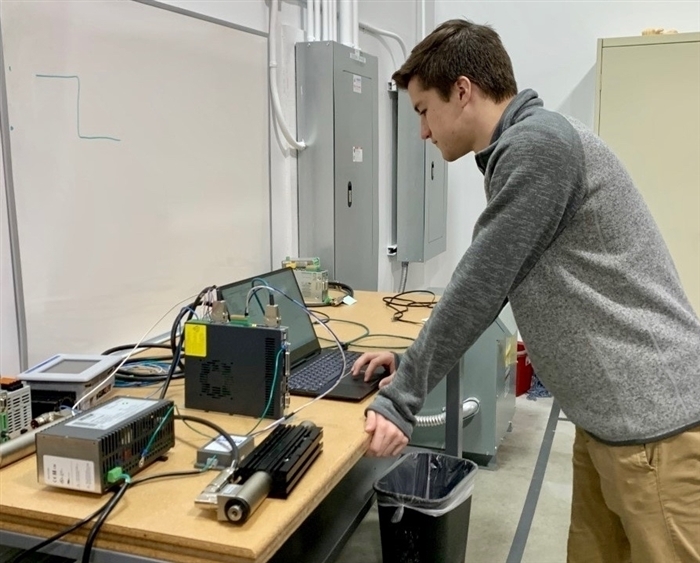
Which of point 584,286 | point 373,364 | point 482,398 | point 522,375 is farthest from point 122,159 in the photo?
point 522,375

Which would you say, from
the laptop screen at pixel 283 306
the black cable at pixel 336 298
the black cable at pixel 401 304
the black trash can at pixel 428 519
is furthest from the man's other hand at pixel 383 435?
the black cable at pixel 336 298

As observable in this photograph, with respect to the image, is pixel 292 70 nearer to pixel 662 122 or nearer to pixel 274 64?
pixel 274 64

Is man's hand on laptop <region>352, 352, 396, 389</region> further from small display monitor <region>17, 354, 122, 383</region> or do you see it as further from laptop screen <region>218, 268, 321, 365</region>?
small display monitor <region>17, 354, 122, 383</region>

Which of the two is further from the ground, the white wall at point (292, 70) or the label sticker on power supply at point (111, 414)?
the white wall at point (292, 70)

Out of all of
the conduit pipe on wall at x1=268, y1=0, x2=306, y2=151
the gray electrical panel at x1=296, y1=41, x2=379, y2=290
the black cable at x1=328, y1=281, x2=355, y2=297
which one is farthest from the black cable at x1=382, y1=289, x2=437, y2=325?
the conduit pipe on wall at x1=268, y1=0, x2=306, y2=151

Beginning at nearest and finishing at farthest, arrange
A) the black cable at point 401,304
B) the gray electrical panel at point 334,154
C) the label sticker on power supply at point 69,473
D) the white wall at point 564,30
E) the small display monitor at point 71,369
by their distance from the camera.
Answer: the label sticker on power supply at point 69,473 → the small display monitor at point 71,369 → the black cable at point 401,304 → the gray electrical panel at point 334,154 → the white wall at point 564,30

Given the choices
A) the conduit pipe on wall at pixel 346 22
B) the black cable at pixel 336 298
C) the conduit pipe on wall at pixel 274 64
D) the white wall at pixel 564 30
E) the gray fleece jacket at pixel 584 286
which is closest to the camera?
the gray fleece jacket at pixel 584 286

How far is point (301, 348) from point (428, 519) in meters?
0.67

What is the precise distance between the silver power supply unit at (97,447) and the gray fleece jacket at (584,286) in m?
0.51

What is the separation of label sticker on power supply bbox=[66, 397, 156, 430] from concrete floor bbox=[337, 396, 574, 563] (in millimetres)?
1403

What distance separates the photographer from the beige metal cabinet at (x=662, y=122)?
11.9ft

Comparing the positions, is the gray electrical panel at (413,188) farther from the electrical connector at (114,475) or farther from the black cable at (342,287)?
the electrical connector at (114,475)

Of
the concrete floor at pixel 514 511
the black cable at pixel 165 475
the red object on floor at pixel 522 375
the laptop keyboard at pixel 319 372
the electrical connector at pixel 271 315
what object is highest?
the electrical connector at pixel 271 315

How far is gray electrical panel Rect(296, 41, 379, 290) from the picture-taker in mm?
3021
